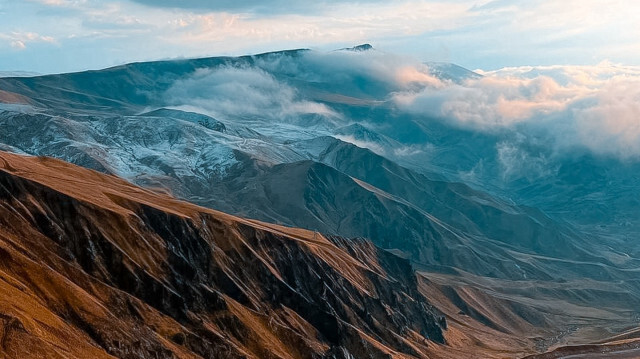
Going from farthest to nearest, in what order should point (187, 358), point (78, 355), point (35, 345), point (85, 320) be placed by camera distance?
point (187, 358) < point (85, 320) < point (78, 355) < point (35, 345)

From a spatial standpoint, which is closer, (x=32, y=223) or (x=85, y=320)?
(x=85, y=320)

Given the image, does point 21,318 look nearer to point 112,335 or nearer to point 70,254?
point 112,335

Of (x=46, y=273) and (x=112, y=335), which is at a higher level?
(x=46, y=273)

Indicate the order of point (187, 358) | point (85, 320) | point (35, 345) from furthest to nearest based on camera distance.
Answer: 1. point (187, 358)
2. point (85, 320)
3. point (35, 345)

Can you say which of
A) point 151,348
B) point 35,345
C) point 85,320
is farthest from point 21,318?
point 151,348

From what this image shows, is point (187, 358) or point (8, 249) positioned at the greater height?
point (8, 249)

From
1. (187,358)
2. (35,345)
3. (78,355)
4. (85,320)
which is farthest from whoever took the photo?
(187,358)

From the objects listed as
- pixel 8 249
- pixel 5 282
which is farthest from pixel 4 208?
pixel 5 282

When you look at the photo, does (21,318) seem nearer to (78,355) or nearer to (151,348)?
(78,355)

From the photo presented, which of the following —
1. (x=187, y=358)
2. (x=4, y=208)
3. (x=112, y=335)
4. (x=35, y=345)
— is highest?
(x=4, y=208)
